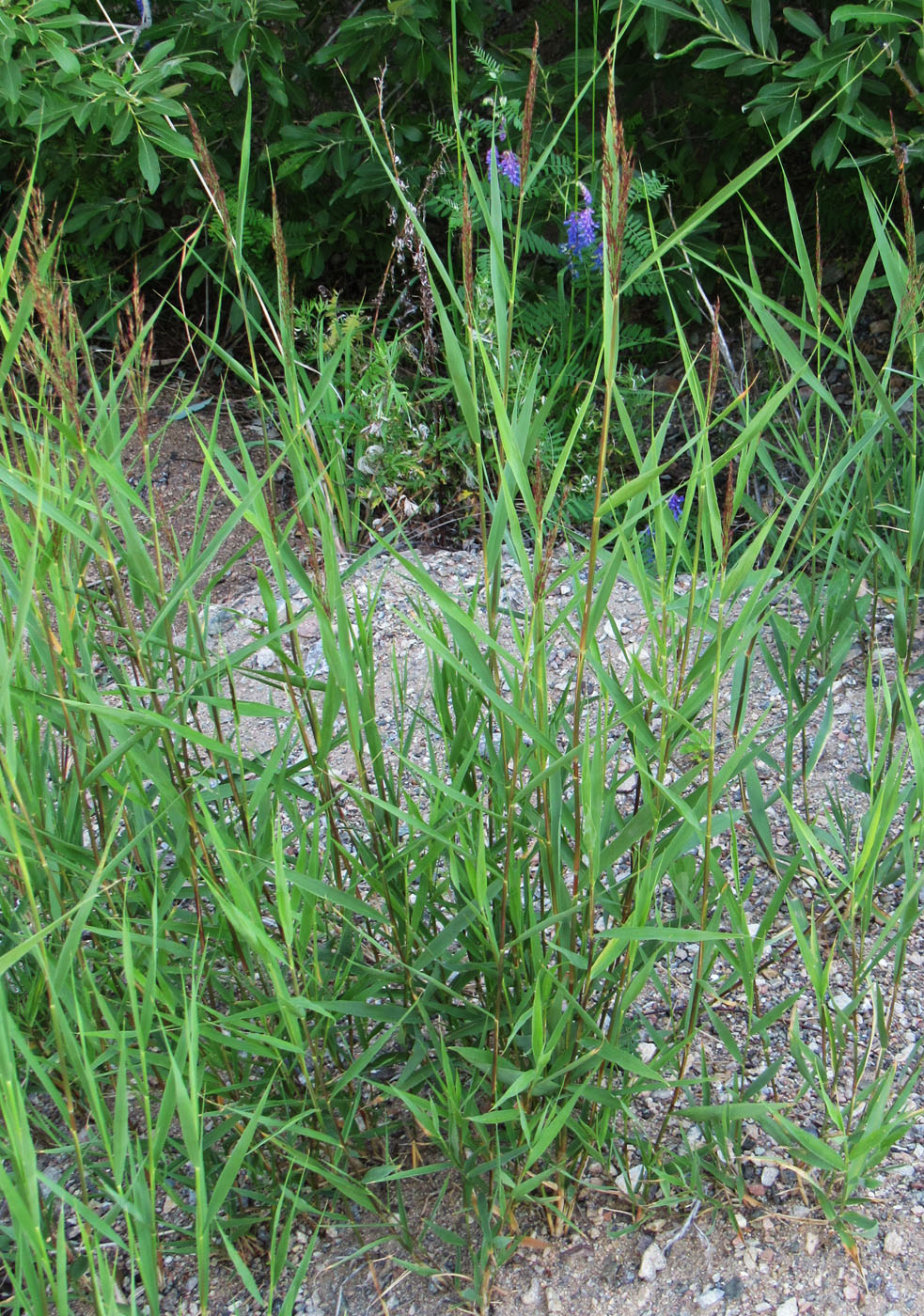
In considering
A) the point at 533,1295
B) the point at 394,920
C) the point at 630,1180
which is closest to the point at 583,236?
the point at 394,920

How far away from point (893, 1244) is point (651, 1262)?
25cm

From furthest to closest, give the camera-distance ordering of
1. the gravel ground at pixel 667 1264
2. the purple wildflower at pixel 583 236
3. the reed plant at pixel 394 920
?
the purple wildflower at pixel 583 236
the gravel ground at pixel 667 1264
the reed plant at pixel 394 920

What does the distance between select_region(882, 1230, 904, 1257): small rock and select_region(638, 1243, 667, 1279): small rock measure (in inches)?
9.1

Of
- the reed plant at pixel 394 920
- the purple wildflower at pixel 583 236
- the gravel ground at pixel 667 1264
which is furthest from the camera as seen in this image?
the purple wildflower at pixel 583 236

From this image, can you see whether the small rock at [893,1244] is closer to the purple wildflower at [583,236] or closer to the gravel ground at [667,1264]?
the gravel ground at [667,1264]

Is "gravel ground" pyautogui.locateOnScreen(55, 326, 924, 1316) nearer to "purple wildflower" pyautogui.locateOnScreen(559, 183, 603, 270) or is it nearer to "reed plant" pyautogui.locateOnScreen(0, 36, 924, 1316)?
"reed plant" pyautogui.locateOnScreen(0, 36, 924, 1316)

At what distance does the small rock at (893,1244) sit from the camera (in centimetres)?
120

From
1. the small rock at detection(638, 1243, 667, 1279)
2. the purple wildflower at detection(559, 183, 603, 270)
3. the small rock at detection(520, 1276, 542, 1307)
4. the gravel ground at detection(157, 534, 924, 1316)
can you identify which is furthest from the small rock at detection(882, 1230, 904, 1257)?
the purple wildflower at detection(559, 183, 603, 270)

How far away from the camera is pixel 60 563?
1207mm

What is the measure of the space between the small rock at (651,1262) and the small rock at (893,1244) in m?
0.23

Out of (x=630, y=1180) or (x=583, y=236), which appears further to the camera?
(x=583, y=236)

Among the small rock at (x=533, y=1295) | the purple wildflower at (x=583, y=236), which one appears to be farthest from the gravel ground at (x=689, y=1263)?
the purple wildflower at (x=583, y=236)

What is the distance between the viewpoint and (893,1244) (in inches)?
47.4

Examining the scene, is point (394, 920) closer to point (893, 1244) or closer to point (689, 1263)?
point (689, 1263)
